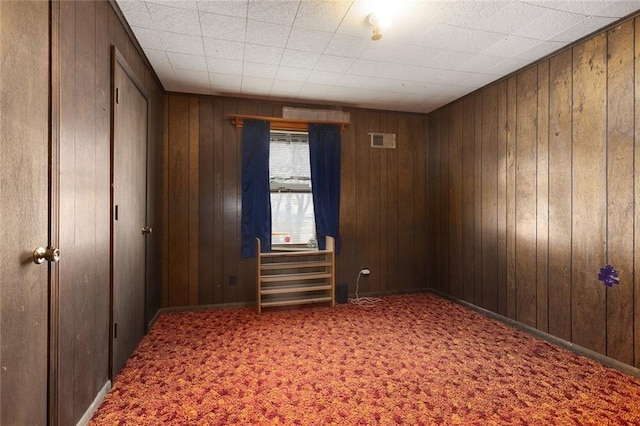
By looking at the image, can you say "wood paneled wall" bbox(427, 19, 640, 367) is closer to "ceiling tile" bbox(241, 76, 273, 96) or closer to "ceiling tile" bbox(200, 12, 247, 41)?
"ceiling tile" bbox(241, 76, 273, 96)

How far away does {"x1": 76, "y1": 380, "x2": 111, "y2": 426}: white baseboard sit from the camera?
166cm

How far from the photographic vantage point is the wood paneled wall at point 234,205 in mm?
3637

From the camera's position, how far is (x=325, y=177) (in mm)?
4023

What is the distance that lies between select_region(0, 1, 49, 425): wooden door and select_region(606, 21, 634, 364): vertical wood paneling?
3398 millimetres

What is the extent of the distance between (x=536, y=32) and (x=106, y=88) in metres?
3.05

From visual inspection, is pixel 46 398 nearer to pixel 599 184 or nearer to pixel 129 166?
pixel 129 166

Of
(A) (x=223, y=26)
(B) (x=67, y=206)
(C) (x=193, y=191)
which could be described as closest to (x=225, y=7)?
(A) (x=223, y=26)

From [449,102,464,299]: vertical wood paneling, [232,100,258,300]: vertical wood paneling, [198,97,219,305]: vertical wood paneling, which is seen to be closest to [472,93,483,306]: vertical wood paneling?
[449,102,464,299]: vertical wood paneling

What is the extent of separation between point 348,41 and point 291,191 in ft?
6.43

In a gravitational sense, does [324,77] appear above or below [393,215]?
above

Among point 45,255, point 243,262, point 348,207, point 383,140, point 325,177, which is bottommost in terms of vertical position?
point 243,262

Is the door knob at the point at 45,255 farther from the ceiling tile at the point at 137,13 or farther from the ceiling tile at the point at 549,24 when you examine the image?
the ceiling tile at the point at 549,24

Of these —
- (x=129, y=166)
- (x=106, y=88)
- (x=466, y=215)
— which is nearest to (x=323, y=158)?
(x=466, y=215)

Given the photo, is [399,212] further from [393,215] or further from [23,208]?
[23,208]
